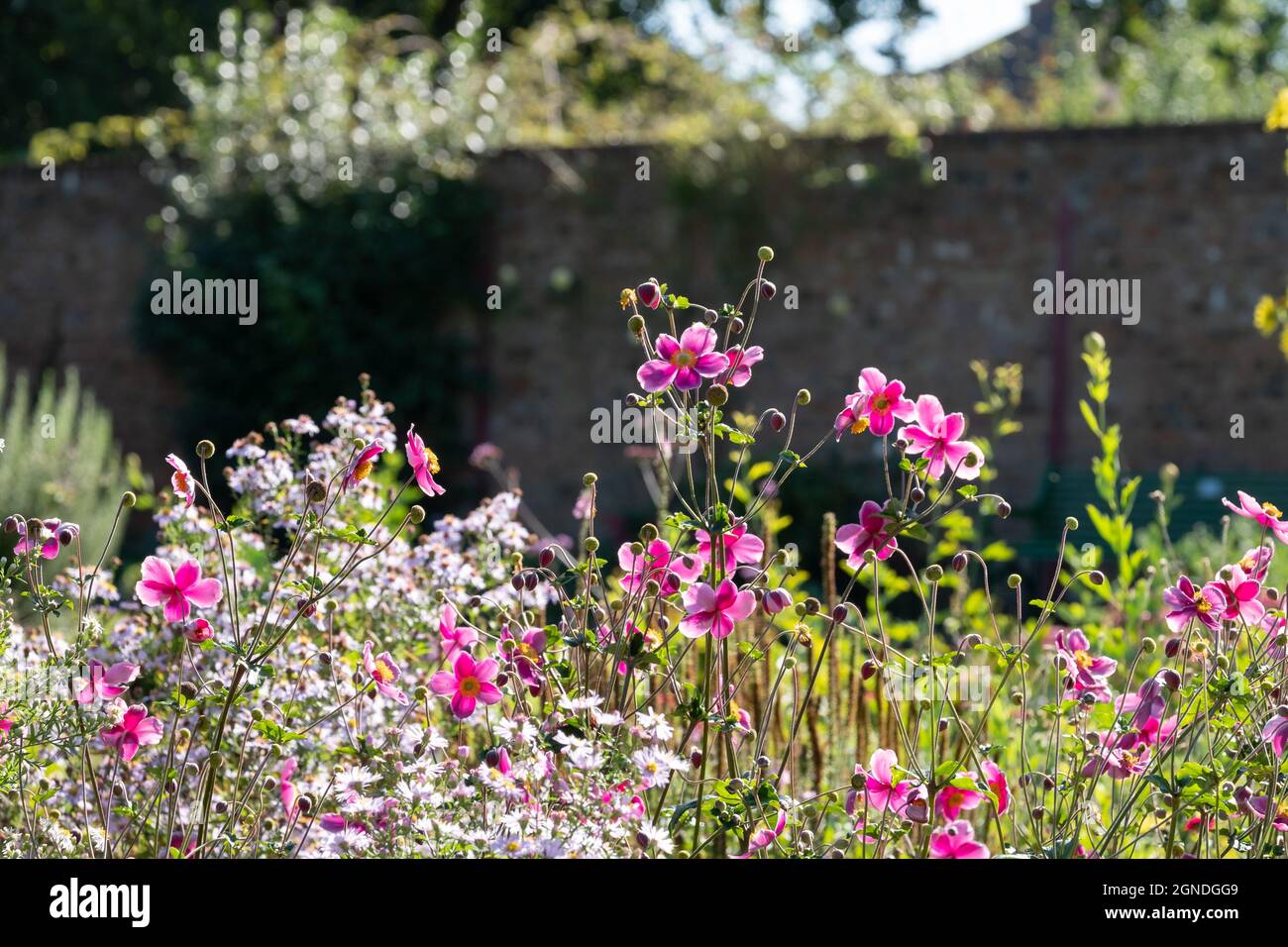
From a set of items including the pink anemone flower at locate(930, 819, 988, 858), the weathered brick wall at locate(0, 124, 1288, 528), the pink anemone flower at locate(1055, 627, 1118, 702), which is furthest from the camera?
the weathered brick wall at locate(0, 124, 1288, 528)

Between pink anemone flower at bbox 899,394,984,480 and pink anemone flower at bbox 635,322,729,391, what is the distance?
25 centimetres

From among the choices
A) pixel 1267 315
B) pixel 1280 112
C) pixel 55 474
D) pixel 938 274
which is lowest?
pixel 55 474

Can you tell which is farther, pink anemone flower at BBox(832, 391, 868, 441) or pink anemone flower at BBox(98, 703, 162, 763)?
pink anemone flower at BBox(98, 703, 162, 763)

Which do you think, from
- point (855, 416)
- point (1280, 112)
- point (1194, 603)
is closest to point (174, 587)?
point (855, 416)

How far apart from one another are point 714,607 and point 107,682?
81 centimetres

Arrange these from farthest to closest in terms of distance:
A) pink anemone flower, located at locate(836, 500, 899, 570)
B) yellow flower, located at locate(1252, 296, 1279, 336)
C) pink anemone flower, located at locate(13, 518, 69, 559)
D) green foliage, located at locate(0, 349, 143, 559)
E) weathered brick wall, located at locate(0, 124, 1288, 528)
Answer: weathered brick wall, located at locate(0, 124, 1288, 528) → green foliage, located at locate(0, 349, 143, 559) → yellow flower, located at locate(1252, 296, 1279, 336) → pink anemone flower, located at locate(13, 518, 69, 559) → pink anemone flower, located at locate(836, 500, 899, 570)

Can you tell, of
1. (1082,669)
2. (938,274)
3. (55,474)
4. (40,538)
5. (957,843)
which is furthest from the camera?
(938,274)


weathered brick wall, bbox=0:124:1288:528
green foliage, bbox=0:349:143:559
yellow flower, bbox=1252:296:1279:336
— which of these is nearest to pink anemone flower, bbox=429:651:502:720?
yellow flower, bbox=1252:296:1279:336

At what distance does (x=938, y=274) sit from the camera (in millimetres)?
9070

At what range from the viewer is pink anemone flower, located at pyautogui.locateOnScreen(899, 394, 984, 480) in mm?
1870

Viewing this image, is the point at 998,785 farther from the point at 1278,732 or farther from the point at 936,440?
the point at 936,440

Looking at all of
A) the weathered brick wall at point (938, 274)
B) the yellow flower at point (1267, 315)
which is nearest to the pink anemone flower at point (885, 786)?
the yellow flower at point (1267, 315)

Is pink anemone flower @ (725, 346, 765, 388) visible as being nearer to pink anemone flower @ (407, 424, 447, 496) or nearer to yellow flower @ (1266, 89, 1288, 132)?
pink anemone flower @ (407, 424, 447, 496)
